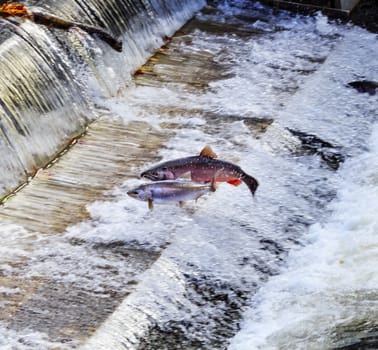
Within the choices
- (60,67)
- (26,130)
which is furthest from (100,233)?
(60,67)

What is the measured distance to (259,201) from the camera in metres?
7.10

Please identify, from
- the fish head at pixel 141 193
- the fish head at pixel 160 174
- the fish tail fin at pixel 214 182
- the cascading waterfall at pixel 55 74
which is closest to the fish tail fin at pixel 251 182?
the fish tail fin at pixel 214 182

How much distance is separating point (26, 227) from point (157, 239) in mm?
927

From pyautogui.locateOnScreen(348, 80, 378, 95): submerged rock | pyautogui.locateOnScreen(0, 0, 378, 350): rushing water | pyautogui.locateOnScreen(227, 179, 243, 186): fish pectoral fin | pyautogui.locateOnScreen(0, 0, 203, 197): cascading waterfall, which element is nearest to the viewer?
pyautogui.locateOnScreen(0, 0, 378, 350): rushing water

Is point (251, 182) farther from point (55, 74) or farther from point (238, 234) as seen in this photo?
point (55, 74)

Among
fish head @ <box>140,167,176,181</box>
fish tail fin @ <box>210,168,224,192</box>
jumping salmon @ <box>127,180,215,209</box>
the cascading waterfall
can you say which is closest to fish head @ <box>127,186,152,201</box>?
jumping salmon @ <box>127,180,215,209</box>

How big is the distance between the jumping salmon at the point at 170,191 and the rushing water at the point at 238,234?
0.82 feet

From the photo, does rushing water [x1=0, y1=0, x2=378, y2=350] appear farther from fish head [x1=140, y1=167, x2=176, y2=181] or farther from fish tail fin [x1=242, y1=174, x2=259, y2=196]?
fish head [x1=140, y1=167, x2=176, y2=181]

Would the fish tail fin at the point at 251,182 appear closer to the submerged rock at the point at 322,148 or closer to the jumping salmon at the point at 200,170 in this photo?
the jumping salmon at the point at 200,170

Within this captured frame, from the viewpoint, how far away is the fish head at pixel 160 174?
22.0 feet

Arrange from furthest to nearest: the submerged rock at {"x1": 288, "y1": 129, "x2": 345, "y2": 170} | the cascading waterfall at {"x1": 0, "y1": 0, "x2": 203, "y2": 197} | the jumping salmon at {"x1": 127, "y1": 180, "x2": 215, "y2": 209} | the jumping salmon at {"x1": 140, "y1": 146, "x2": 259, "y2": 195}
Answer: the submerged rock at {"x1": 288, "y1": 129, "x2": 345, "y2": 170}
the cascading waterfall at {"x1": 0, "y1": 0, "x2": 203, "y2": 197}
the jumping salmon at {"x1": 140, "y1": 146, "x2": 259, "y2": 195}
the jumping salmon at {"x1": 127, "y1": 180, "x2": 215, "y2": 209}

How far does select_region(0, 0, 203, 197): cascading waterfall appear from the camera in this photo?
7.60m

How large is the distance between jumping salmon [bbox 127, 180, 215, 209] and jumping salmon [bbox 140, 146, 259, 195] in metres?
0.10

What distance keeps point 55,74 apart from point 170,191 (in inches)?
90.7
